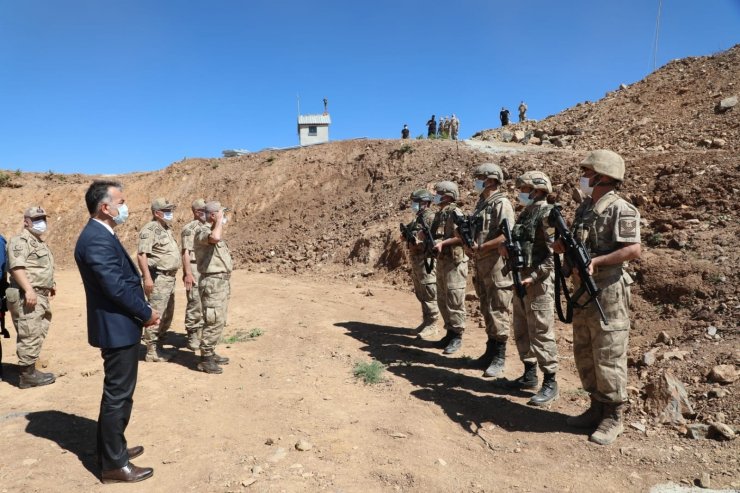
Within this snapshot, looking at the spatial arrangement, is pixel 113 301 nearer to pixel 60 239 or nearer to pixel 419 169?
pixel 419 169

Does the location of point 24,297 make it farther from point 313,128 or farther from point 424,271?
point 313,128

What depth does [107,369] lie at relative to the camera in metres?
3.16

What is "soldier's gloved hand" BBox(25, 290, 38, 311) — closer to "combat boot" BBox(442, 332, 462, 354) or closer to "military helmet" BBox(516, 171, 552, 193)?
"combat boot" BBox(442, 332, 462, 354)

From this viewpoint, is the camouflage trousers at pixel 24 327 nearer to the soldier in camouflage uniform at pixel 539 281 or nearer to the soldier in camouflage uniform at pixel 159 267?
the soldier in camouflage uniform at pixel 159 267

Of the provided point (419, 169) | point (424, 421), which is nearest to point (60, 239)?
point (419, 169)

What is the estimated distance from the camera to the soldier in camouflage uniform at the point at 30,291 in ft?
15.8

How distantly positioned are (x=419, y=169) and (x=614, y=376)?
40.8ft

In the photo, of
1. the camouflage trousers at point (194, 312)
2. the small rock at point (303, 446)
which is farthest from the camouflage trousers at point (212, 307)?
the small rock at point (303, 446)

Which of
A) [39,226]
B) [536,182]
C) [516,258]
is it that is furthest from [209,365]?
[536,182]

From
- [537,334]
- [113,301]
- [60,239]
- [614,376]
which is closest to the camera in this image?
[113,301]

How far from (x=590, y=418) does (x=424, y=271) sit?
319 centimetres

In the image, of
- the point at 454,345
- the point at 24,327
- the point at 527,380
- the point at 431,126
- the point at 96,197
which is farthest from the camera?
the point at 431,126

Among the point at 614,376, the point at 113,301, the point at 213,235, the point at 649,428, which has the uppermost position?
the point at 213,235

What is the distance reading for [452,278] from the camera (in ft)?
19.6
